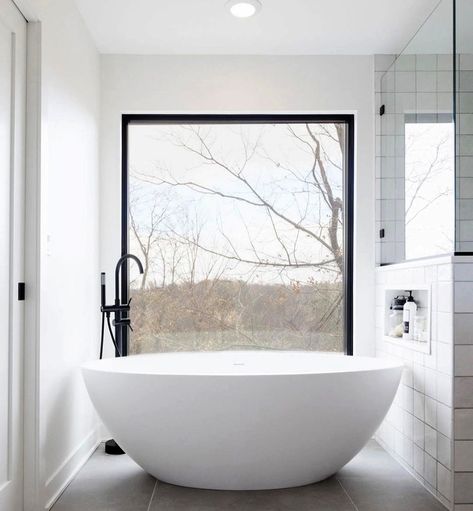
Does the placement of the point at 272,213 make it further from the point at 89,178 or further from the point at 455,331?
the point at 455,331

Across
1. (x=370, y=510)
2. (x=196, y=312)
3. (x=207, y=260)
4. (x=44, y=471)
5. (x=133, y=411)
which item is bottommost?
(x=370, y=510)

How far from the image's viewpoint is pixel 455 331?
278 centimetres

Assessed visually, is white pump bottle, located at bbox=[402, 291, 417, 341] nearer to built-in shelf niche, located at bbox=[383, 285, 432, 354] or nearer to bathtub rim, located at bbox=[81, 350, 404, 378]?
built-in shelf niche, located at bbox=[383, 285, 432, 354]

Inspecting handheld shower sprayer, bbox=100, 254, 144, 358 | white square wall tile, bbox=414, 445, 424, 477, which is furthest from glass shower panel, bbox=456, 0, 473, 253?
handheld shower sprayer, bbox=100, 254, 144, 358

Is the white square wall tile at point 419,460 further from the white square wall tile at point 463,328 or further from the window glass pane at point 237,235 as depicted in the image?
the window glass pane at point 237,235

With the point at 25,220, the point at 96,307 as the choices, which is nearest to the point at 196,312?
the point at 96,307

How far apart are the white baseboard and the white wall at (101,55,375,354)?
1.02 metres

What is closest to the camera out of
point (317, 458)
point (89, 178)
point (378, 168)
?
point (317, 458)

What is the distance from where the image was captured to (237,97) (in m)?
4.12

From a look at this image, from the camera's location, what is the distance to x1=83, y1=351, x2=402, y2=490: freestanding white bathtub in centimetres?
271

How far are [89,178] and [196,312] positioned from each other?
42.7 inches

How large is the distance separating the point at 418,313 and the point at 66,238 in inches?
74.4

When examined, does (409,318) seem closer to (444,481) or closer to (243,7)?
(444,481)

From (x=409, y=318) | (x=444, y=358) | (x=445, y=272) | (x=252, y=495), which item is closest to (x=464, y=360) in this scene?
(x=444, y=358)
